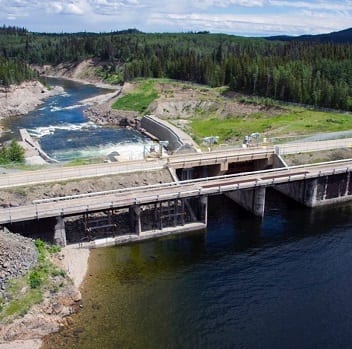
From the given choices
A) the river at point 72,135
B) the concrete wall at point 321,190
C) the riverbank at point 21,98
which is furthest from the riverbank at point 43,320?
the riverbank at point 21,98

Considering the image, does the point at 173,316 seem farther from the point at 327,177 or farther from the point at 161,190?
the point at 327,177

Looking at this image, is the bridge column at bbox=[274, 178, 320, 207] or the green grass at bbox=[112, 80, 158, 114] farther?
the green grass at bbox=[112, 80, 158, 114]

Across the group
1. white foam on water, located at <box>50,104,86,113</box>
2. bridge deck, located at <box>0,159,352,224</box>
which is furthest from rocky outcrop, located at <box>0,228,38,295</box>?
white foam on water, located at <box>50,104,86,113</box>

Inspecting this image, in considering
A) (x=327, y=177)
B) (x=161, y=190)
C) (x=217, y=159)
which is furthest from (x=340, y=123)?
(x=161, y=190)

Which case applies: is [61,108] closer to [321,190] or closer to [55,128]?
[55,128]

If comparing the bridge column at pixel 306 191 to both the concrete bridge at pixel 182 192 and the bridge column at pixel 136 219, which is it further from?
the bridge column at pixel 136 219

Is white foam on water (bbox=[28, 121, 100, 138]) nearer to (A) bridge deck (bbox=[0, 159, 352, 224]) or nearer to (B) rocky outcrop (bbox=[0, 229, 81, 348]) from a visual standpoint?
Result: (A) bridge deck (bbox=[0, 159, 352, 224])

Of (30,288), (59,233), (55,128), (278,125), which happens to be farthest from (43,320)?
A: (55,128)
